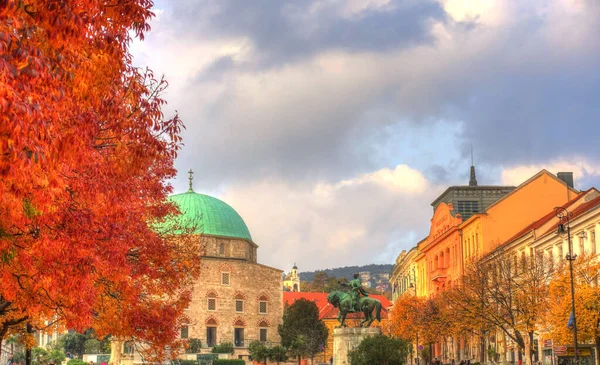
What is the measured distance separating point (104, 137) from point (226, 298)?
87.8 meters

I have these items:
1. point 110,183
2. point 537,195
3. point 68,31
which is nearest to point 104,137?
point 110,183

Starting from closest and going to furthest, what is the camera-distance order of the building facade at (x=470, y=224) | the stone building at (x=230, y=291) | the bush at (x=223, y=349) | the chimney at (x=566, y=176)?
the building facade at (x=470, y=224) < the chimney at (x=566, y=176) < the bush at (x=223, y=349) < the stone building at (x=230, y=291)

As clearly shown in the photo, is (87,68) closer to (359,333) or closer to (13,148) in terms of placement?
(13,148)

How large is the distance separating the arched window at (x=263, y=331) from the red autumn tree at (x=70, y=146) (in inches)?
3216

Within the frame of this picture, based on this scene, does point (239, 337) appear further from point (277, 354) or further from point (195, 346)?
point (277, 354)

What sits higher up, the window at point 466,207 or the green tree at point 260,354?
the window at point 466,207

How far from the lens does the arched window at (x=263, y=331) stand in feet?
328

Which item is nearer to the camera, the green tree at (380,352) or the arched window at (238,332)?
the green tree at (380,352)

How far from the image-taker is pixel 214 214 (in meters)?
104

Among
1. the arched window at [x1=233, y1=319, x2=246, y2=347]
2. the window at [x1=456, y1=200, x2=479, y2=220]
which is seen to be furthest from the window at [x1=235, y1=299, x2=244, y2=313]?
the window at [x1=456, y1=200, x2=479, y2=220]

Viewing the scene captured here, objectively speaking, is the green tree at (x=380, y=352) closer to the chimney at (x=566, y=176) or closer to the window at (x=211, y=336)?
the chimney at (x=566, y=176)

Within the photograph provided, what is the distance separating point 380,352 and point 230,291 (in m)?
68.2

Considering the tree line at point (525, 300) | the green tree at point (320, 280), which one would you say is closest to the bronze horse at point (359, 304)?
the tree line at point (525, 300)

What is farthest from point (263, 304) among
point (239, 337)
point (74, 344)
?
point (74, 344)
